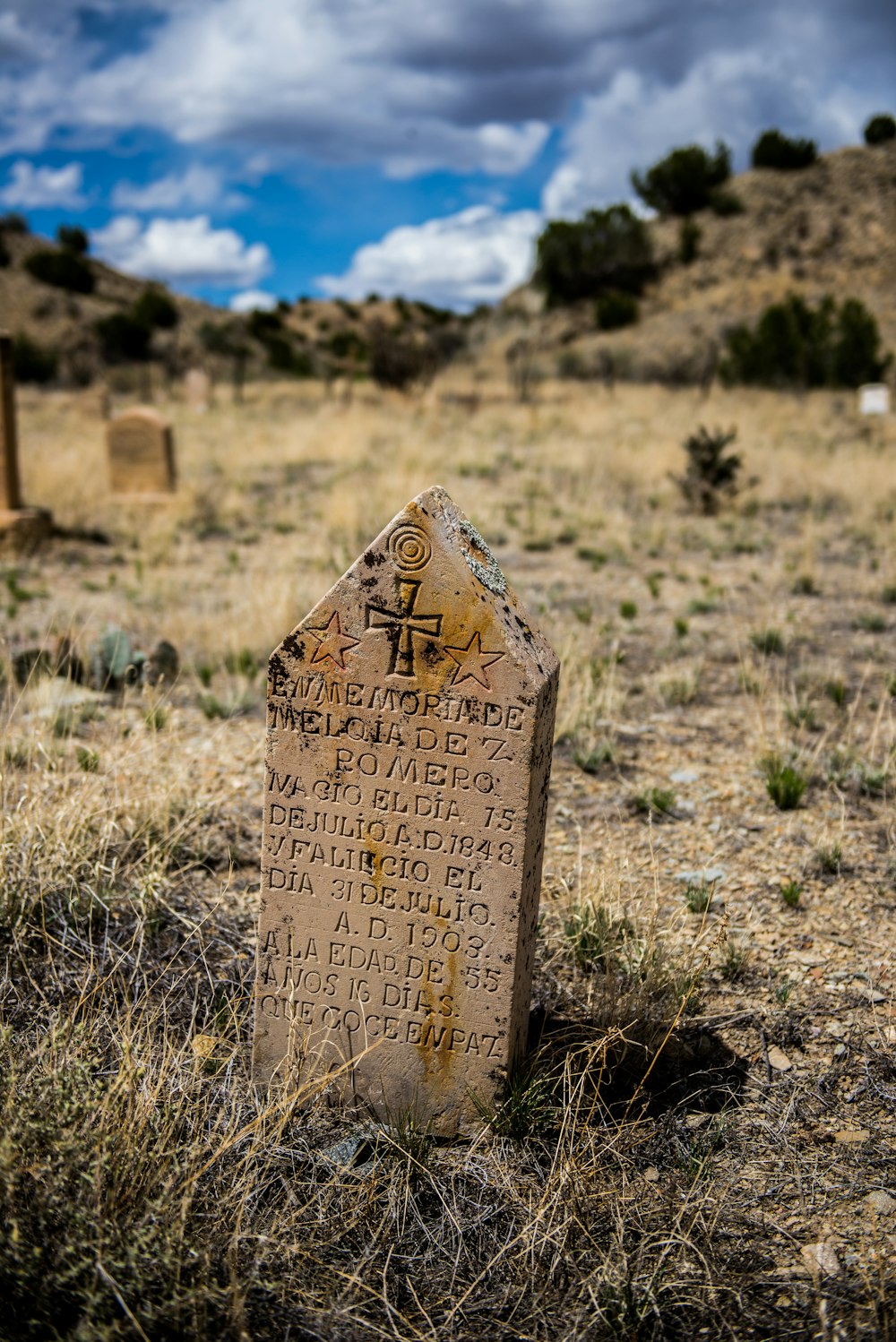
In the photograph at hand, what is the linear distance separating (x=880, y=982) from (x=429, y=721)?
185cm

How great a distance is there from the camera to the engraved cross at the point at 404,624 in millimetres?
2512

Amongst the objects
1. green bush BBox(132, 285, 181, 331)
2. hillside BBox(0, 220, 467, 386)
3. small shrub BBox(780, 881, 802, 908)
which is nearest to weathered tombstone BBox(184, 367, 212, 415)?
hillside BBox(0, 220, 467, 386)

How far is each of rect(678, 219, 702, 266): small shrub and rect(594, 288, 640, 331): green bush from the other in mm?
5951

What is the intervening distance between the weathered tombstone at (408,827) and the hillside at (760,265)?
3242cm

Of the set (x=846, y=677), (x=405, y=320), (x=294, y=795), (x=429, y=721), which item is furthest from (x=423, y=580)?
(x=405, y=320)

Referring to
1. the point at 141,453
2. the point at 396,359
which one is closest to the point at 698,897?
the point at 141,453

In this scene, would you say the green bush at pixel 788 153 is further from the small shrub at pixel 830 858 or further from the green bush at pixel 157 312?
the small shrub at pixel 830 858

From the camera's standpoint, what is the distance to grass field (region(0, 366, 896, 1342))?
6.91 feet

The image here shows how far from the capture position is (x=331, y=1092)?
2811 millimetres

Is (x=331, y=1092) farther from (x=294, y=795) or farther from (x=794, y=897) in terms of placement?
(x=794, y=897)

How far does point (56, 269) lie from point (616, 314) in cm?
2751

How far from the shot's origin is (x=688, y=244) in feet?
149

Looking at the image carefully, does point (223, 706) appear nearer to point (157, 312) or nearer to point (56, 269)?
point (157, 312)

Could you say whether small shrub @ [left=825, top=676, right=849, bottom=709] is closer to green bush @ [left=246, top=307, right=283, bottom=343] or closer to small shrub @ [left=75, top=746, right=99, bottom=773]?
small shrub @ [left=75, top=746, right=99, bottom=773]
